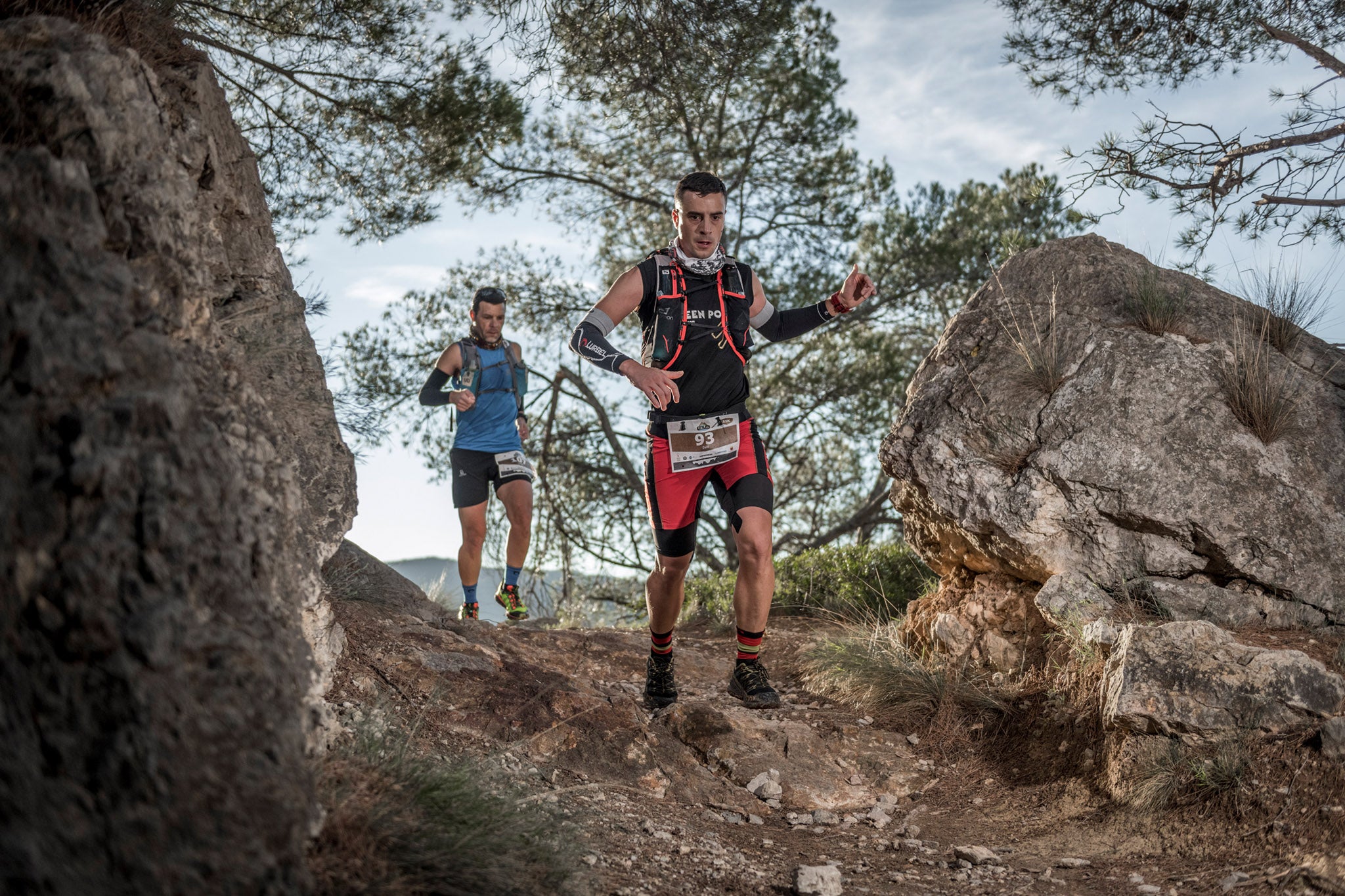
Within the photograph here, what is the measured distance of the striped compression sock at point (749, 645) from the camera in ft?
16.9

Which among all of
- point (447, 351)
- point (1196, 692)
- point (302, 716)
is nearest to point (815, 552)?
point (447, 351)

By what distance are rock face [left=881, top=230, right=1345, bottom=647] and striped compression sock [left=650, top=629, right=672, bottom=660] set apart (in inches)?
Answer: 62.3

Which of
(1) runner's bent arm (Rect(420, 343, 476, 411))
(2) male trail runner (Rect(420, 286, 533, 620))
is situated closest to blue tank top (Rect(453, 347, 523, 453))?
(2) male trail runner (Rect(420, 286, 533, 620))

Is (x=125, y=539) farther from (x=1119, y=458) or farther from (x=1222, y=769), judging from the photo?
(x=1119, y=458)

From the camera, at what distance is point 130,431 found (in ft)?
7.33

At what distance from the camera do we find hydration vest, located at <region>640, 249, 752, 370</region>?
4848mm

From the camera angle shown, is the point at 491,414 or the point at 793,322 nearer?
the point at 793,322

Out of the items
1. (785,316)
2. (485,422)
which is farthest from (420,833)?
(485,422)

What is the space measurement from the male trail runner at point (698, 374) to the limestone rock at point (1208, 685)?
1.70 meters

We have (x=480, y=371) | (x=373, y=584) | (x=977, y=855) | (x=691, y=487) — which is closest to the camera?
(x=977, y=855)

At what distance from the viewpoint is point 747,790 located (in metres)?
4.43

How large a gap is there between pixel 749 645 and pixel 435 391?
3.26 meters

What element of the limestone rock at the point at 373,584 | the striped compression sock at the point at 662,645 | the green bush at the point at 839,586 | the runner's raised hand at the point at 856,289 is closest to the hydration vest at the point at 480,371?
the limestone rock at the point at 373,584

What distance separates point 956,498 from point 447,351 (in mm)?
3853
